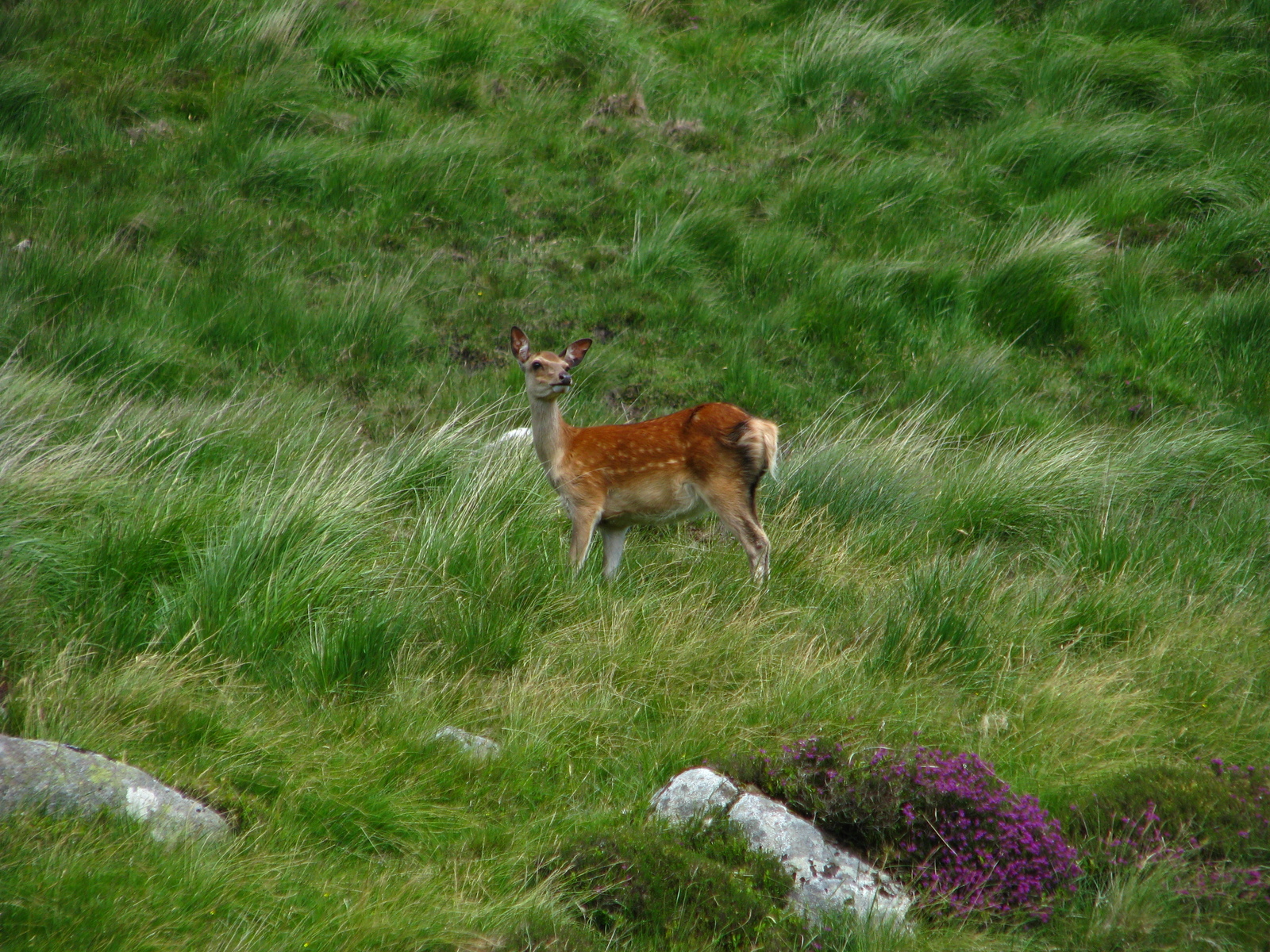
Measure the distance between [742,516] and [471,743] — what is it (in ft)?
9.32

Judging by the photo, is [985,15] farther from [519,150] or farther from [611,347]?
[611,347]

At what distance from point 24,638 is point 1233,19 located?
50.7 feet

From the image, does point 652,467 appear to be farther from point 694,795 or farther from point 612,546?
point 694,795

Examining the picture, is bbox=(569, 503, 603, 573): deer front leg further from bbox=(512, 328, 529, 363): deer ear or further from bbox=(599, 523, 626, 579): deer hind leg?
bbox=(512, 328, 529, 363): deer ear

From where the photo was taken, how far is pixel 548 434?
8305mm

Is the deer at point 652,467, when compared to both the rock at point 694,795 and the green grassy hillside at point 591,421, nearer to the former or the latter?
the green grassy hillside at point 591,421

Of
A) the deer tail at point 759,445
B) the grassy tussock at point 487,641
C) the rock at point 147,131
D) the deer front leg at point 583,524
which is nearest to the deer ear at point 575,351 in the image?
the grassy tussock at point 487,641

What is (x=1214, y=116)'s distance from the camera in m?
14.3

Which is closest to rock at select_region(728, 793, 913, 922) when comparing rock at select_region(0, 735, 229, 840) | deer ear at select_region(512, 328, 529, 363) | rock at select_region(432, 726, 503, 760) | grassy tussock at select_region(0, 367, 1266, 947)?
grassy tussock at select_region(0, 367, 1266, 947)

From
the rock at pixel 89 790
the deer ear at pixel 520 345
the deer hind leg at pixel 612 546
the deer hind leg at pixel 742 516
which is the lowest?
the deer hind leg at pixel 612 546

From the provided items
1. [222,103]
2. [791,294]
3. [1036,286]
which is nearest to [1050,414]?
[1036,286]

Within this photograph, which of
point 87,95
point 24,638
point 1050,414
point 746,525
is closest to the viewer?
point 24,638

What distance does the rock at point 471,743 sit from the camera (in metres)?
5.65

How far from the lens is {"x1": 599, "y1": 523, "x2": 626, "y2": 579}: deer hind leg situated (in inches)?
318
